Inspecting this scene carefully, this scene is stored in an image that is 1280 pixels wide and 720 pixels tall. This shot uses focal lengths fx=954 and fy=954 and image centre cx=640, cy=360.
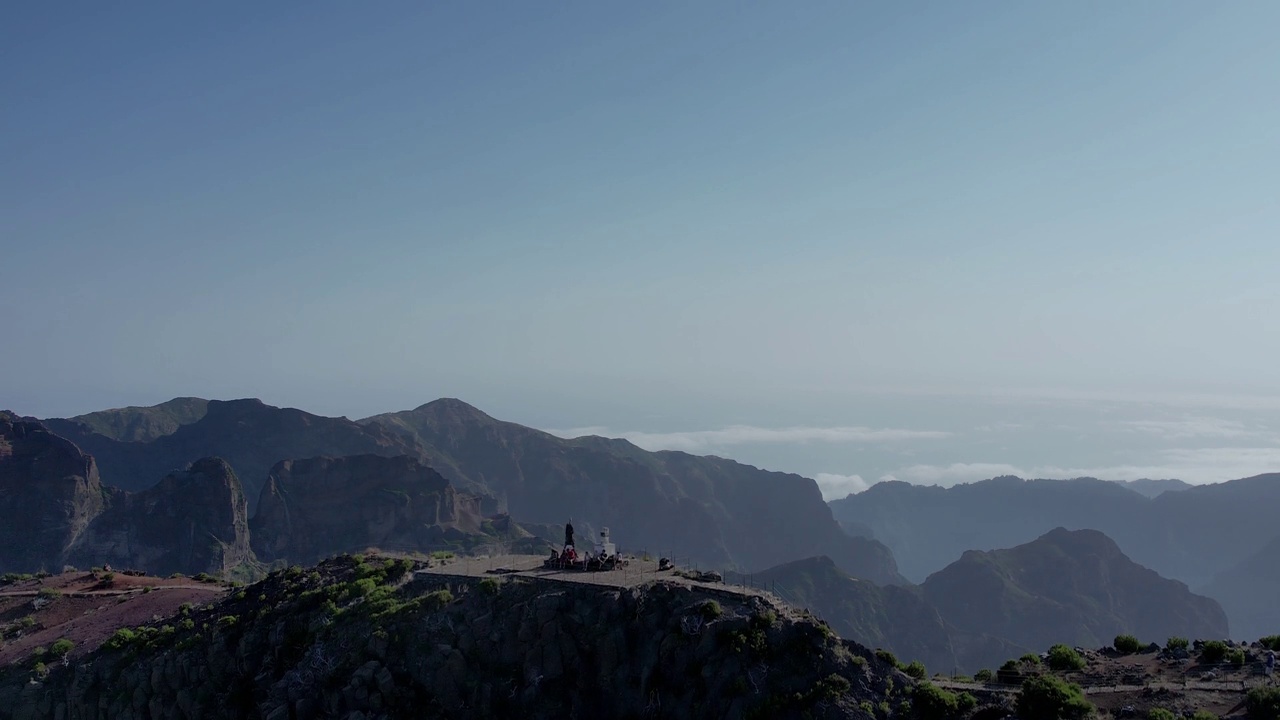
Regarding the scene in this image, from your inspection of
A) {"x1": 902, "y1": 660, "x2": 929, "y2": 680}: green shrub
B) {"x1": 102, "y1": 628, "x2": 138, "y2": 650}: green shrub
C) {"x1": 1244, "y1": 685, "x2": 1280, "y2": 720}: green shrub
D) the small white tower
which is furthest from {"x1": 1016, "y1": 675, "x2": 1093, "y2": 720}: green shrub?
{"x1": 102, "y1": 628, "x2": 138, "y2": 650}: green shrub

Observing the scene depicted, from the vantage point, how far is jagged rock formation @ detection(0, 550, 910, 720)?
42.1 m

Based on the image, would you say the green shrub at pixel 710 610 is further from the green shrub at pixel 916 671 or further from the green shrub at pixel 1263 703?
the green shrub at pixel 1263 703

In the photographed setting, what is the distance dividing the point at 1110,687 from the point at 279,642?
4414 centimetres

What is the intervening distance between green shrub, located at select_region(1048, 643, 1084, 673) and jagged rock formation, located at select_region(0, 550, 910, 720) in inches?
372

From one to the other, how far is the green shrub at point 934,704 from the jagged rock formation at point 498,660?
2.96ft

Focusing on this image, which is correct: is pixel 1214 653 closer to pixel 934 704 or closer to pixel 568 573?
pixel 934 704

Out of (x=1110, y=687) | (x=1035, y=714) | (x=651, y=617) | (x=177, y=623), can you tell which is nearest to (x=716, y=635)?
(x=651, y=617)

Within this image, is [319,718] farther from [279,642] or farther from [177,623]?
[177,623]

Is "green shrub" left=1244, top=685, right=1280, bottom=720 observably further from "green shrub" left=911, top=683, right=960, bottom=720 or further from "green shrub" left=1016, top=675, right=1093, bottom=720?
"green shrub" left=911, top=683, right=960, bottom=720

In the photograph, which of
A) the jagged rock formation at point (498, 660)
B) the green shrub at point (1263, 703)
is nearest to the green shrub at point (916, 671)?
the jagged rock formation at point (498, 660)

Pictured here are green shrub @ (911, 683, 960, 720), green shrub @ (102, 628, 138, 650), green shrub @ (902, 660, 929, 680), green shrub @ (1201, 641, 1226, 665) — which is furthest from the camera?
green shrub @ (102, 628, 138, 650)

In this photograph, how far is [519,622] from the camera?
159ft

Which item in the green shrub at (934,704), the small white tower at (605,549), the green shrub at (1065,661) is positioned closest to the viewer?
the green shrub at (934,704)

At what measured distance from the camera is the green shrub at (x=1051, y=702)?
37500 millimetres
